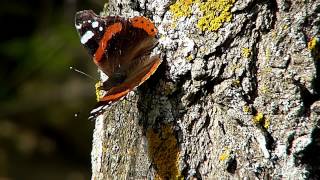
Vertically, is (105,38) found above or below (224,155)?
above

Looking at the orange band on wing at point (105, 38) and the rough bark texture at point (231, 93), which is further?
the orange band on wing at point (105, 38)

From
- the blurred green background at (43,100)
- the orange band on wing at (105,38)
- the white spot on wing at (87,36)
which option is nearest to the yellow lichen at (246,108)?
the orange band on wing at (105,38)

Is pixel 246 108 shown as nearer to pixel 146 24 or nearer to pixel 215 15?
pixel 215 15

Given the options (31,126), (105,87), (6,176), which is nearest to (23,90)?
(31,126)

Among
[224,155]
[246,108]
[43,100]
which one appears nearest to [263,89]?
[246,108]

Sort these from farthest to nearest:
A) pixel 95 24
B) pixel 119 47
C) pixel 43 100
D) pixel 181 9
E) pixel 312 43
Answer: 1. pixel 43 100
2. pixel 119 47
3. pixel 95 24
4. pixel 181 9
5. pixel 312 43

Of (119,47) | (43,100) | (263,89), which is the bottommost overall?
(263,89)

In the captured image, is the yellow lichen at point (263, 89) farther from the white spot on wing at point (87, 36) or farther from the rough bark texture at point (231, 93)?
the white spot on wing at point (87, 36)
